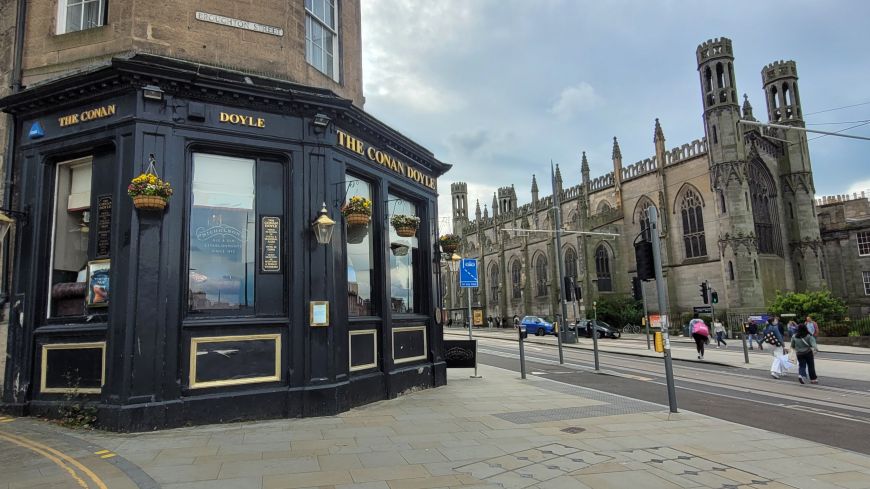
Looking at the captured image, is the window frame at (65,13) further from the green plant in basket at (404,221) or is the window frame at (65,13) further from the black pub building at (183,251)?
the green plant in basket at (404,221)

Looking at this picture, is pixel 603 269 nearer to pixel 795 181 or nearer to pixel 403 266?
pixel 795 181

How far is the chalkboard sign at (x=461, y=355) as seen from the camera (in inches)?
554

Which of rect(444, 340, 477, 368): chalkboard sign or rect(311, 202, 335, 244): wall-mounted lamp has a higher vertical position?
rect(311, 202, 335, 244): wall-mounted lamp

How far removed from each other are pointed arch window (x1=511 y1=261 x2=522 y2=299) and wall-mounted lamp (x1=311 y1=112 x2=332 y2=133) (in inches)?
2264

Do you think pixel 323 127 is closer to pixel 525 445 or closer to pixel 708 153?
pixel 525 445

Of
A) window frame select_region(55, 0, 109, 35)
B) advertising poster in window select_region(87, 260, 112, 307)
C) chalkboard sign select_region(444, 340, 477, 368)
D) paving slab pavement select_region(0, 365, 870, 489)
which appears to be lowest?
paving slab pavement select_region(0, 365, 870, 489)

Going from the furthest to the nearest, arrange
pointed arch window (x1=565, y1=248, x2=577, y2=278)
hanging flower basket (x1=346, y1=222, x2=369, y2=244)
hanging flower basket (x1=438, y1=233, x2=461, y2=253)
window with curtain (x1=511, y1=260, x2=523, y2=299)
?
window with curtain (x1=511, y1=260, x2=523, y2=299) → pointed arch window (x1=565, y1=248, x2=577, y2=278) → hanging flower basket (x1=438, y1=233, x2=461, y2=253) → hanging flower basket (x1=346, y1=222, x2=369, y2=244)

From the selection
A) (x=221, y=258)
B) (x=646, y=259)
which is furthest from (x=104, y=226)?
(x=646, y=259)

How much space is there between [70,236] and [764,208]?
50.2 metres

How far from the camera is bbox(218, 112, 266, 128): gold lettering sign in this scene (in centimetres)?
877

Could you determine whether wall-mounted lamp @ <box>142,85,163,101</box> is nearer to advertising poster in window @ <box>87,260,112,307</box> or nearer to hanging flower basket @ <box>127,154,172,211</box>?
hanging flower basket @ <box>127,154,172,211</box>

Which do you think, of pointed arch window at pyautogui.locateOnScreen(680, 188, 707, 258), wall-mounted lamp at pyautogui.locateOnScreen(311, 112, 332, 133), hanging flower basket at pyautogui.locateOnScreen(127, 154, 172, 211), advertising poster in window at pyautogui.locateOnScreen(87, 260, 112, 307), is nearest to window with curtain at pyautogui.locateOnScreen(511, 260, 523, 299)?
pointed arch window at pyautogui.locateOnScreen(680, 188, 707, 258)

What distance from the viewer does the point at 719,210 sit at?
42125 millimetres

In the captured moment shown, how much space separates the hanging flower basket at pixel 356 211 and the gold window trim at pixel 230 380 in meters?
2.38
